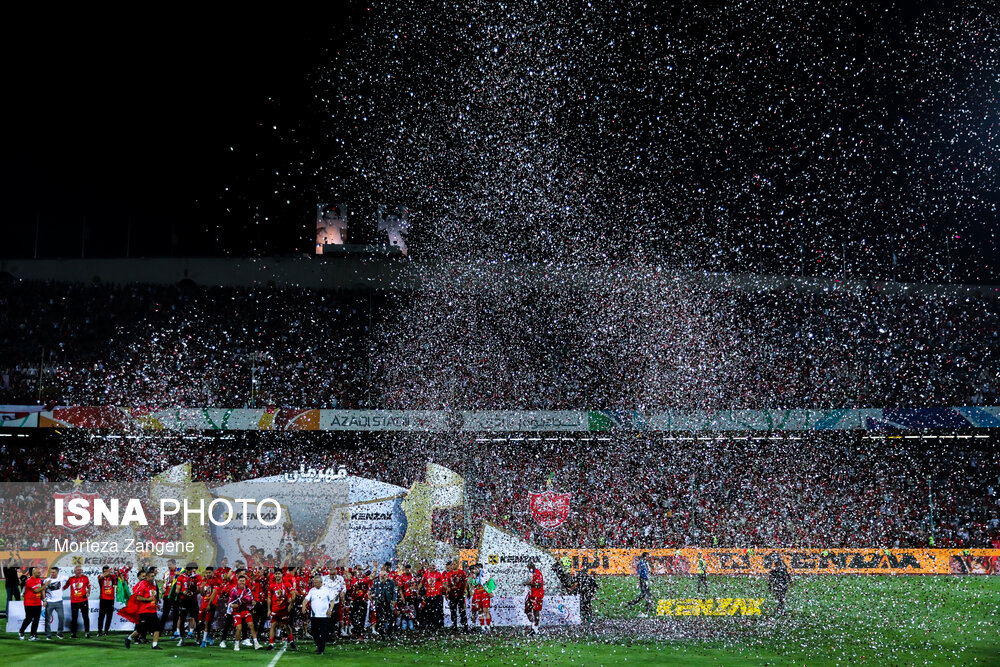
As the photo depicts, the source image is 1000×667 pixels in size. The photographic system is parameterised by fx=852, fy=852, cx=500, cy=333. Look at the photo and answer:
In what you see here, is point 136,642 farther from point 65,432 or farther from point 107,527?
point 65,432

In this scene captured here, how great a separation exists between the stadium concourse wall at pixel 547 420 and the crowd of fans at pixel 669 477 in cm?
213

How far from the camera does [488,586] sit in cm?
1828

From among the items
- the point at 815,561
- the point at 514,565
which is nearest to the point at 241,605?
the point at 514,565

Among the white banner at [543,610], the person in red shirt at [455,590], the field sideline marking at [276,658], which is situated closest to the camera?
the field sideline marking at [276,658]

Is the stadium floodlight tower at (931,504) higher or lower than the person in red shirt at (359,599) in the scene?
higher

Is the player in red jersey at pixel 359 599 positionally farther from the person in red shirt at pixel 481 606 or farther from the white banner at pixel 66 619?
the white banner at pixel 66 619

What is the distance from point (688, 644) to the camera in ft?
53.5

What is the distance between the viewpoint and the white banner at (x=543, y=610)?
60.1ft

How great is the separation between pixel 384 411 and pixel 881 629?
19.0m

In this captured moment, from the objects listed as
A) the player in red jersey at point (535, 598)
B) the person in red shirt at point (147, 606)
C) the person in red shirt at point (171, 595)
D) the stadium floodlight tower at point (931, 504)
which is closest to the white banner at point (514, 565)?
the player in red jersey at point (535, 598)

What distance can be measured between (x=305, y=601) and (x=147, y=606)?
118 inches

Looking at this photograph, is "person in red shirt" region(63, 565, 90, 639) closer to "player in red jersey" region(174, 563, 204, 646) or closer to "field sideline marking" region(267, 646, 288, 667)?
"player in red jersey" region(174, 563, 204, 646)

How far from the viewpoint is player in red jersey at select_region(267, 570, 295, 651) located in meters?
16.1

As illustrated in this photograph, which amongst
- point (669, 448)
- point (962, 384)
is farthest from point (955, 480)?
point (669, 448)
